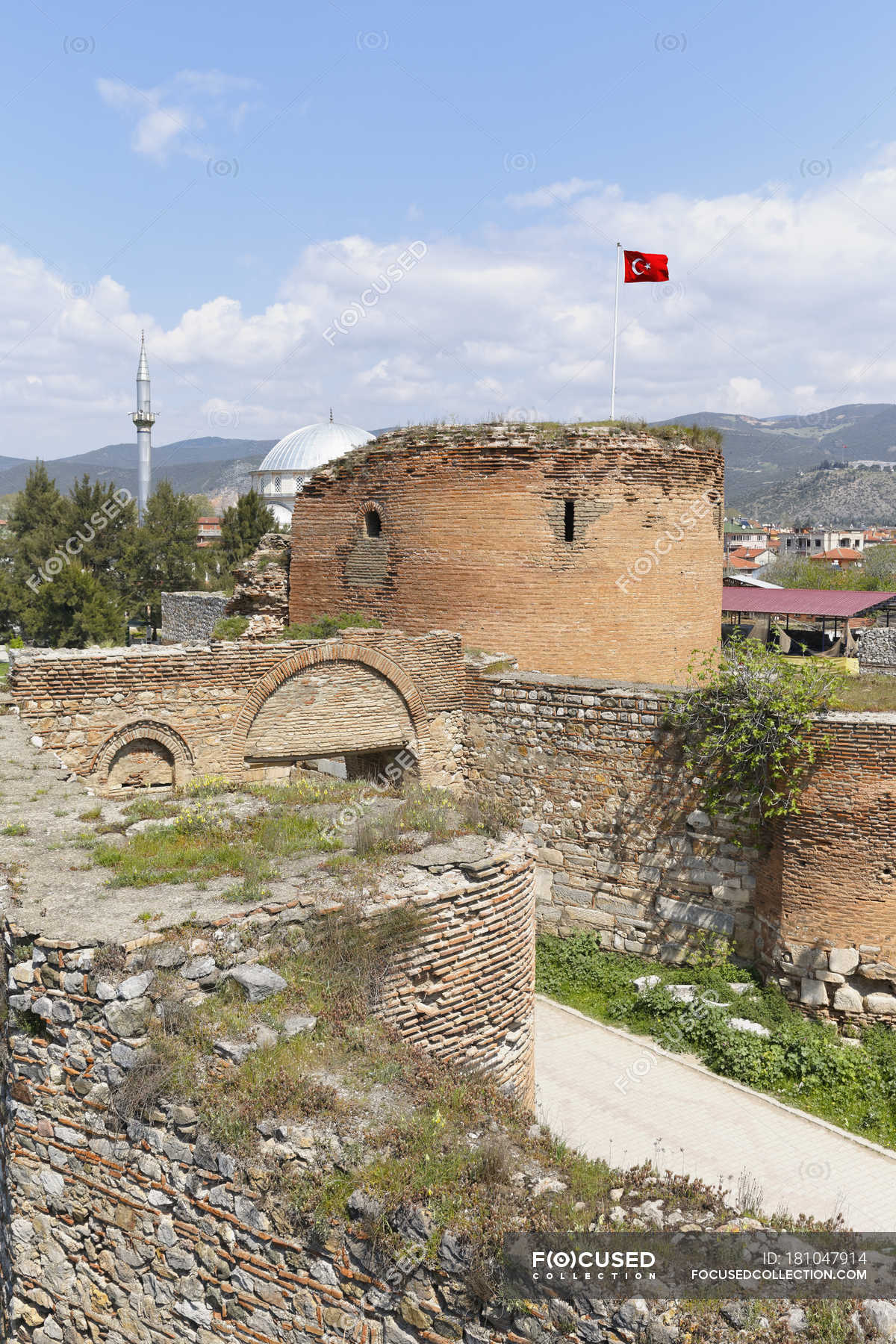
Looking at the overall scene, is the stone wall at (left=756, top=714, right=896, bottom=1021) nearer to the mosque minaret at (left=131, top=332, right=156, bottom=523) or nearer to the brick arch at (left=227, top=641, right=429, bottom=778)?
the brick arch at (left=227, top=641, right=429, bottom=778)

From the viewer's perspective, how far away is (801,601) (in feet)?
91.8

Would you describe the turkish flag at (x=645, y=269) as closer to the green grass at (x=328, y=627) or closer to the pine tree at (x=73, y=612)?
the green grass at (x=328, y=627)

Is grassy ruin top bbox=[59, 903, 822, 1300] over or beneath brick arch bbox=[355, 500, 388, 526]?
beneath

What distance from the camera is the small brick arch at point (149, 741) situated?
9789mm

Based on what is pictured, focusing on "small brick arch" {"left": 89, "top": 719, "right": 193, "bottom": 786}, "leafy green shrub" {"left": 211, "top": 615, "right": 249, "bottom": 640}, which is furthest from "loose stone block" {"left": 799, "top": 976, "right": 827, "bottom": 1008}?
"leafy green shrub" {"left": 211, "top": 615, "right": 249, "bottom": 640}

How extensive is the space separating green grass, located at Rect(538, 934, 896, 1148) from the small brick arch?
446 cm

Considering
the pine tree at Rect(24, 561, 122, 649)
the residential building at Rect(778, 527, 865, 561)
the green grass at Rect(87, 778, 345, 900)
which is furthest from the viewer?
the residential building at Rect(778, 527, 865, 561)

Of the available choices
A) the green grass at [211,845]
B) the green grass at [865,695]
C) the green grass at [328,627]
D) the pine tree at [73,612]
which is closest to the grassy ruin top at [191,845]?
the green grass at [211,845]

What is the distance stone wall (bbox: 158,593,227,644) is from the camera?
28.8 m

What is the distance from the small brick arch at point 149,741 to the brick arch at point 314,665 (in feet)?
1.74

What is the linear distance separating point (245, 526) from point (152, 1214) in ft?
130

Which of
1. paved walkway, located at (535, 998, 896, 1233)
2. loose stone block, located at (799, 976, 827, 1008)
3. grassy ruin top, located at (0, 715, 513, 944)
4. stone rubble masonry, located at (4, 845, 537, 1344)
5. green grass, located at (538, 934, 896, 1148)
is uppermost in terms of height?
grassy ruin top, located at (0, 715, 513, 944)

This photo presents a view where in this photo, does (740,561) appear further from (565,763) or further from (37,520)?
(565,763)

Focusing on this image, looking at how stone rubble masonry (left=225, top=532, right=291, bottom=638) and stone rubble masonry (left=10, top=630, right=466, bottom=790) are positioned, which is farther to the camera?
stone rubble masonry (left=225, top=532, right=291, bottom=638)
